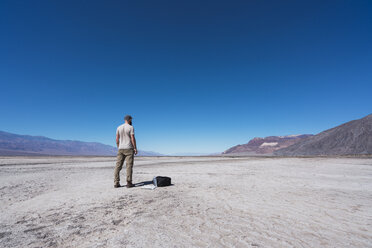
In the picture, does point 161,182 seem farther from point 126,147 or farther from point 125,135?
point 125,135

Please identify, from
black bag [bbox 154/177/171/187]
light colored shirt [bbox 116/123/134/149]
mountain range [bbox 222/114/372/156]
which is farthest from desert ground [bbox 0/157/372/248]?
mountain range [bbox 222/114/372/156]

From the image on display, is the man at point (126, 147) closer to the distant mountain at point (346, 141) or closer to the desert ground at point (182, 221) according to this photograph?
the desert ground at point (182, 221)

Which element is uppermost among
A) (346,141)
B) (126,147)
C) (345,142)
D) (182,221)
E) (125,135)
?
(346,141)

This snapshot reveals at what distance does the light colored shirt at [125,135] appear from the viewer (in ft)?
18.4

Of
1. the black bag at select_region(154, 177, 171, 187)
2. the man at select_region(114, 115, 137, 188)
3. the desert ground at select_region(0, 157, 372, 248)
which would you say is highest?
the man at select_region(114, 115, 137, 188)

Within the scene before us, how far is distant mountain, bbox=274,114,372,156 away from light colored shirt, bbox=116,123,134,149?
63523 mm

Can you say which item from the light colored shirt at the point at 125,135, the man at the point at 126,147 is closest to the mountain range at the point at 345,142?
the man at the point at 126,147

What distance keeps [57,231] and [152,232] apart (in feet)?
5.11

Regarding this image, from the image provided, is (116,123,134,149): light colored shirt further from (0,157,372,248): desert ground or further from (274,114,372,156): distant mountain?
(274,114,372,156): distant mountain

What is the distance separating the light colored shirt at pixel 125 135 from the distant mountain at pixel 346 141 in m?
63.5

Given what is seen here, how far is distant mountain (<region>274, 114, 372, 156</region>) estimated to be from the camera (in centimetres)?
4664

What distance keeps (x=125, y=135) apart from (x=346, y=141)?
69.3 metres

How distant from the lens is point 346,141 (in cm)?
5112

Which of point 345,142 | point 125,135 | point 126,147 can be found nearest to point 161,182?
point 126,147
